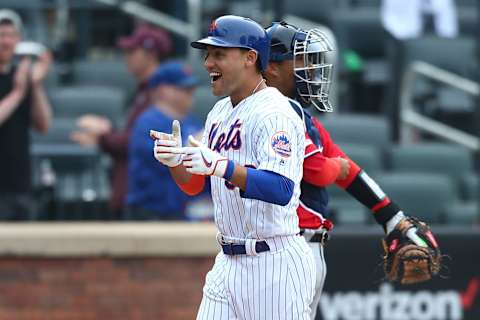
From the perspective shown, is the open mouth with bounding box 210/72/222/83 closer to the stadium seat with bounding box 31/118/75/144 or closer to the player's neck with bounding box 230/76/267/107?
the player's neck with bounding box 230/76/267/107

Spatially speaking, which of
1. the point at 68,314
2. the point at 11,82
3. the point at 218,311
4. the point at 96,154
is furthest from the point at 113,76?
the point at 218,311

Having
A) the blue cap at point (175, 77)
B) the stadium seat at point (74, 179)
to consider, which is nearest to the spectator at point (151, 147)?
the blue cap at point (175, 77)

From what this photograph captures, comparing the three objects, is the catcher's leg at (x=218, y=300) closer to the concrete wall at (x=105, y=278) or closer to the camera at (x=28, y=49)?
the concrete wall at (x=105, y=278)

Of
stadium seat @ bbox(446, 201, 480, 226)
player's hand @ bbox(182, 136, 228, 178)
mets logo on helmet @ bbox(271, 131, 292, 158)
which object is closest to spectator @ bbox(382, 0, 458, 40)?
stadium seat @ bbox(446, 201, 480, 226)

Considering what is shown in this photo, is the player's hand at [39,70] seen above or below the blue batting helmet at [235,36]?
below

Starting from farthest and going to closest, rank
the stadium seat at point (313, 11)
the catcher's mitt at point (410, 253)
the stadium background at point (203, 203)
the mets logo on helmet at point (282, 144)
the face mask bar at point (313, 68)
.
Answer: the stadium seat at point (313, 11)
the stadium background at point (203, 203)
the catcher's mitt at point (410, 253)
the face mask bar at point (313, 68)
the mets logo on helmet at point (282, 144)

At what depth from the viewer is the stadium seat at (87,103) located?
376 inches

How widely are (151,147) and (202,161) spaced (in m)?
3.21

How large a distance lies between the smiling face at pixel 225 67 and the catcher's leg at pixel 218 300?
701mm

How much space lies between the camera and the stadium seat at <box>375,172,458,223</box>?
9.11 metres

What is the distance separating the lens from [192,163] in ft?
14.6

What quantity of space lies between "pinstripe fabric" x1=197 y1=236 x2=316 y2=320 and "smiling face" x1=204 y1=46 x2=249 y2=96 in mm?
659

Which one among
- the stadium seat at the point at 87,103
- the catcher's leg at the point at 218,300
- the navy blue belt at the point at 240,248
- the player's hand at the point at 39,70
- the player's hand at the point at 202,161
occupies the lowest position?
the stadium seat at the point at 87,103

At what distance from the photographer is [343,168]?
5.53m
